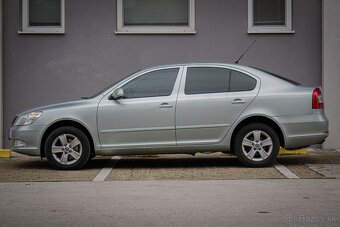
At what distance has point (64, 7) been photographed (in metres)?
14.2

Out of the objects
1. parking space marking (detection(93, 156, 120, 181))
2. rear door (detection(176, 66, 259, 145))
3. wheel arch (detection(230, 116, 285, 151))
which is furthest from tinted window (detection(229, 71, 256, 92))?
parking space marking (detection(93, 156, 120, 181))

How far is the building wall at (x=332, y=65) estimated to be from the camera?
13.9 m

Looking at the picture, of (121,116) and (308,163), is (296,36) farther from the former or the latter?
(121,116)

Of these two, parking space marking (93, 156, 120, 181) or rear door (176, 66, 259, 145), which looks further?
rear door (176, 66, 259, 145)

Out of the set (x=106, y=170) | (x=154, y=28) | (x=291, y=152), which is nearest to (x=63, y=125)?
(x=106, y=170)

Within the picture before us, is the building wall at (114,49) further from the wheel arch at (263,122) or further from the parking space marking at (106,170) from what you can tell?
the wheel arch at (263,122)

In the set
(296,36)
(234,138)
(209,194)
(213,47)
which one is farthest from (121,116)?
(296,36)

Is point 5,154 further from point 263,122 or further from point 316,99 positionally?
point 316,99

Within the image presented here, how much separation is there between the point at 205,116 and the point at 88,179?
2097 mm

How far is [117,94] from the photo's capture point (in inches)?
427

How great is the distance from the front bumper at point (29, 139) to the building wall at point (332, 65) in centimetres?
594

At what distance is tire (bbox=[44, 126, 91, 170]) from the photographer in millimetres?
10883

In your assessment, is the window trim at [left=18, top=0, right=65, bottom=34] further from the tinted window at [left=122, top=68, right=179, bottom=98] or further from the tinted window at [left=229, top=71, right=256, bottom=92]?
the tinted window at [left=229, top=71, right=256, bottom=92]

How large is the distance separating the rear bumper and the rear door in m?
0.66
